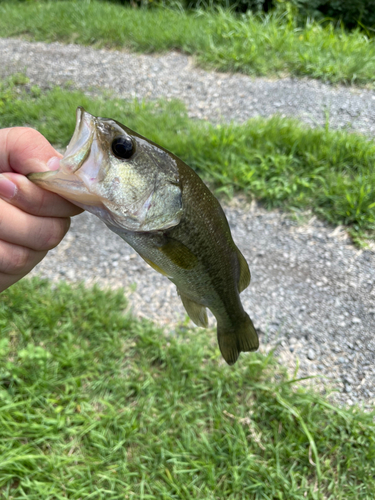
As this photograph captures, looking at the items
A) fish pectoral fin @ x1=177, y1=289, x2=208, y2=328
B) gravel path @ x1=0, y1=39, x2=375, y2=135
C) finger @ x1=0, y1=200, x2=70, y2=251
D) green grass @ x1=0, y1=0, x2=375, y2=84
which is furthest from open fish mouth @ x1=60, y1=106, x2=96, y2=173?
green grass @ x1=0, y1=0, x2=375, y2=84

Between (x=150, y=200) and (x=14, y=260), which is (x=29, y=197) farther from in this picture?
(x=150, y=200)

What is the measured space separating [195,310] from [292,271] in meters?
2.06

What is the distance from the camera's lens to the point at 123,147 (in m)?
1.30

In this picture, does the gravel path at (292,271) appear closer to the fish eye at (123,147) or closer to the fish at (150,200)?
the fish at (150,200)

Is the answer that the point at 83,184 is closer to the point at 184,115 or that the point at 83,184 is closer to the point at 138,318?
the point at 138,318

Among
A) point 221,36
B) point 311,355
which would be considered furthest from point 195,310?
point 221,36

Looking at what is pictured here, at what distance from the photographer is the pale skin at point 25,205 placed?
1344mm

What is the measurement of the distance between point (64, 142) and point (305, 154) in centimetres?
298

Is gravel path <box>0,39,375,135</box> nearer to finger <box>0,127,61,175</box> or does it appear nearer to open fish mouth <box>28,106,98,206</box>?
finger <box>0,127,61,175</box>

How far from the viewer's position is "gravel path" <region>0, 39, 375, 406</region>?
118 inches

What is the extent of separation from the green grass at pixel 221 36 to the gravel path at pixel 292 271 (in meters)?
0.46

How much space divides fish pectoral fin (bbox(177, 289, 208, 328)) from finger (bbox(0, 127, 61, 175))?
81 cm

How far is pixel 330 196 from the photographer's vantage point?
388cm

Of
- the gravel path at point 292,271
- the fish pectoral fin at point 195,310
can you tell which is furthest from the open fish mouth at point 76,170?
the gravel path at point 292,271
